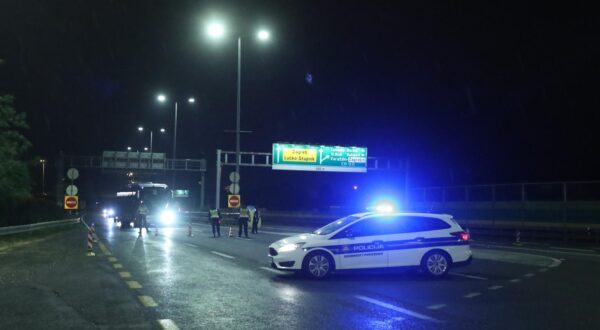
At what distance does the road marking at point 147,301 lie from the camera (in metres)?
9.10

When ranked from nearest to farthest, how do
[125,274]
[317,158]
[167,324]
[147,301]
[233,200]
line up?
[167,324]
[147,301]
[125,274]
[233,200]
[317,158]

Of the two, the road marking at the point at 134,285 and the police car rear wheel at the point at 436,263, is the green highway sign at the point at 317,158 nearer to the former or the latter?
the police car rear wheel at the point at 436,263

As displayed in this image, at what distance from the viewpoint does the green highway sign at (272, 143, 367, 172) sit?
154 ft

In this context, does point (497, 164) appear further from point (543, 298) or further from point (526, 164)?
point (543, 298)

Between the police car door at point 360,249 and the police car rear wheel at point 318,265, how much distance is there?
0.26 meters

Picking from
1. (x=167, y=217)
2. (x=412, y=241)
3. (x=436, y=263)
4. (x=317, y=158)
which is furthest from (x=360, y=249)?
(x=167, y=217)

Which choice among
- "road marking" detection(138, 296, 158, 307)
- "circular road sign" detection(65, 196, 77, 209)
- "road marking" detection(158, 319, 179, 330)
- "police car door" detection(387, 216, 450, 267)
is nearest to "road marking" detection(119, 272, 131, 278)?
"road marking" detection(138, 296, 158, 307)

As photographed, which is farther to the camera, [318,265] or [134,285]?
[318,265]

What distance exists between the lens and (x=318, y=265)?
498 inches

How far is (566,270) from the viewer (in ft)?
49.5

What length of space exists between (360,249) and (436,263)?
1804 mm

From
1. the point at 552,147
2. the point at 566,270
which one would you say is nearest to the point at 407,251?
the point at 566,270

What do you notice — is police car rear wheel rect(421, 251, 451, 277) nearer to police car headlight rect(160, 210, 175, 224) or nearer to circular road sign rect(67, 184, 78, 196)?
circular road sign rect(67, 184, 78, 196)

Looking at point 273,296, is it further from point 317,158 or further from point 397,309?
point 317,158
